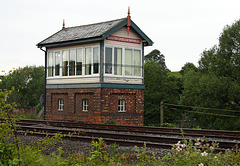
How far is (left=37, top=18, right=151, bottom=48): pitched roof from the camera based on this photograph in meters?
18.9

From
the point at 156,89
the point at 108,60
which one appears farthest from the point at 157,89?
the point at 108,60

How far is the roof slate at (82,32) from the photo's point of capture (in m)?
19.5

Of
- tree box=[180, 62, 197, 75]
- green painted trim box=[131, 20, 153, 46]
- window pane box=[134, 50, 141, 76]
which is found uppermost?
tree box=[180, 62, 197, 75]

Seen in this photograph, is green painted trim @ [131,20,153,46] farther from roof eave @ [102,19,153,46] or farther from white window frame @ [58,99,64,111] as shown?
white window frame @ [58,99,64,111]

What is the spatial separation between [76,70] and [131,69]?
3.42 meters

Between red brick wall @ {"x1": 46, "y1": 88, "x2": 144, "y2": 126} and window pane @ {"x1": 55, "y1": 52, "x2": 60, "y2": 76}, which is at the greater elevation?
window pane @ {"x1": 55, "y1": 52, "x2": 60, "y2": 76}

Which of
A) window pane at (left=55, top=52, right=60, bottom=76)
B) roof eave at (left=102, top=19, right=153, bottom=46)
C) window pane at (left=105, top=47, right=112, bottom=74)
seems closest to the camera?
roof eave at (left=102, top=19, right=153, bottom=46)

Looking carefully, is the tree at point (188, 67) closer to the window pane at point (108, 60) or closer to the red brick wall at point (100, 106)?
the red brick wall at point (100, 106)

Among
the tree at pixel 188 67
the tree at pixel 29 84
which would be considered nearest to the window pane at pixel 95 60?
the tree at pixel 29 84

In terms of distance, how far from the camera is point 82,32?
2089cm

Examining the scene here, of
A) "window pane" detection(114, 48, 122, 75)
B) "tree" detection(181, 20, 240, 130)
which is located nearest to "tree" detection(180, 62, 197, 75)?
"tree" detection(181, 20, 240, 130)

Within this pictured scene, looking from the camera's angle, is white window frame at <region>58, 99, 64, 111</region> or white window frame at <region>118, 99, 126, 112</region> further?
white window frame at <region>58, 99, 64, 111</region>

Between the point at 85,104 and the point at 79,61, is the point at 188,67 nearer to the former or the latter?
the point at 79,61

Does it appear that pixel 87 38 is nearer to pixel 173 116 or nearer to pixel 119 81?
pixel 119 81
